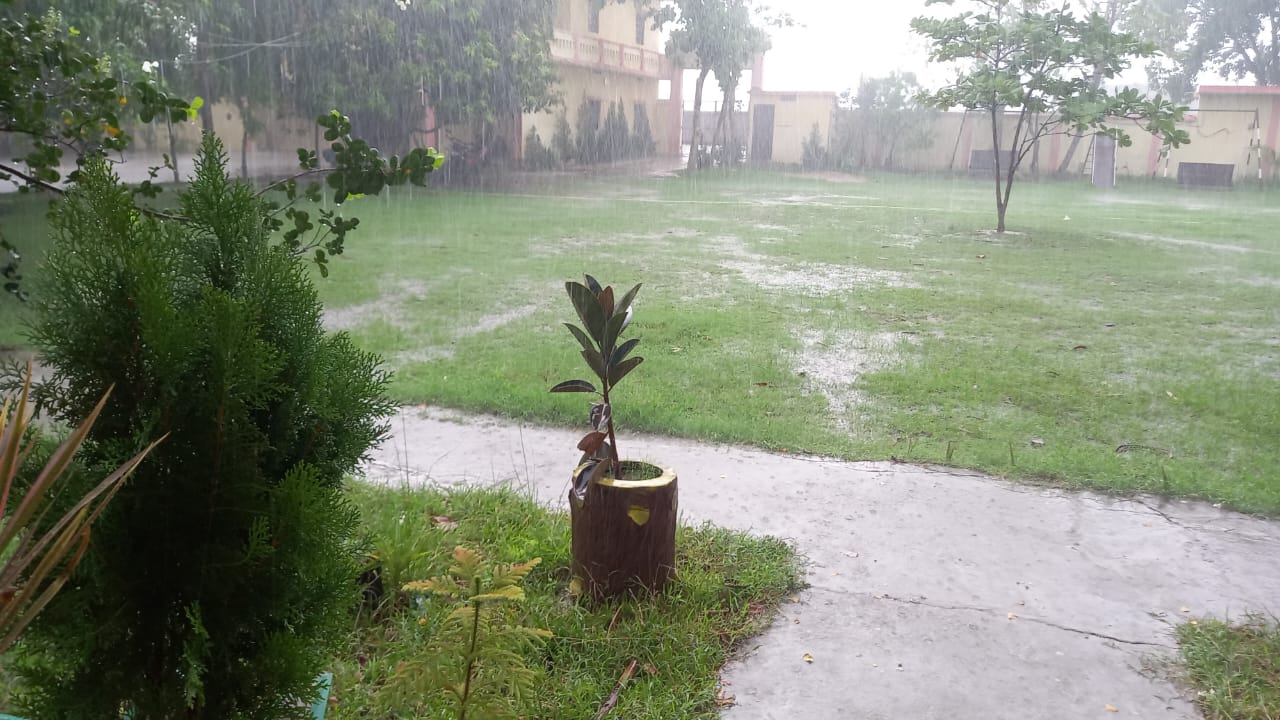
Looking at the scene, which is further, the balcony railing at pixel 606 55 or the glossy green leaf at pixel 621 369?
the balcony railing at pixel 606 55

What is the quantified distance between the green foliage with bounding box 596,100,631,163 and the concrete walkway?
3.42 m

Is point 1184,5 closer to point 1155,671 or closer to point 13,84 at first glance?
point 1155,671

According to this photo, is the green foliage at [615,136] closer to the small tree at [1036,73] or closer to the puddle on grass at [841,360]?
the small tree at [1036,73]

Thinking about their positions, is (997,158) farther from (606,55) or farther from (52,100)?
(52,100)

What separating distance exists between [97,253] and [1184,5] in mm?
2938

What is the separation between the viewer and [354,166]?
1391 mm

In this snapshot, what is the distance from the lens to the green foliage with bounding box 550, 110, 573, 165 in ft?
24.5

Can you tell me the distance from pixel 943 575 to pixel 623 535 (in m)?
0.70

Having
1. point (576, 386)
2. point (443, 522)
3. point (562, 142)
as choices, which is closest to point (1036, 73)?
point (576, 386)

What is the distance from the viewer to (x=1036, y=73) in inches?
131

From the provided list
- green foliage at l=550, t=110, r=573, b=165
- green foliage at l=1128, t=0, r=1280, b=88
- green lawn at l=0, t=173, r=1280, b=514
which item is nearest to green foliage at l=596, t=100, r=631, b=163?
green foliage at l=550, t=110, r=573, b=165

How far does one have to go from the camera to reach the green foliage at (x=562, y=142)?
24.5 feet

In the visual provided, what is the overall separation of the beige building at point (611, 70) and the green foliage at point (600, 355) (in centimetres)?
272

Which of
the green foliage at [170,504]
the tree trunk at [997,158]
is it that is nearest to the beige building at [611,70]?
the tree trunk at [997,158]
